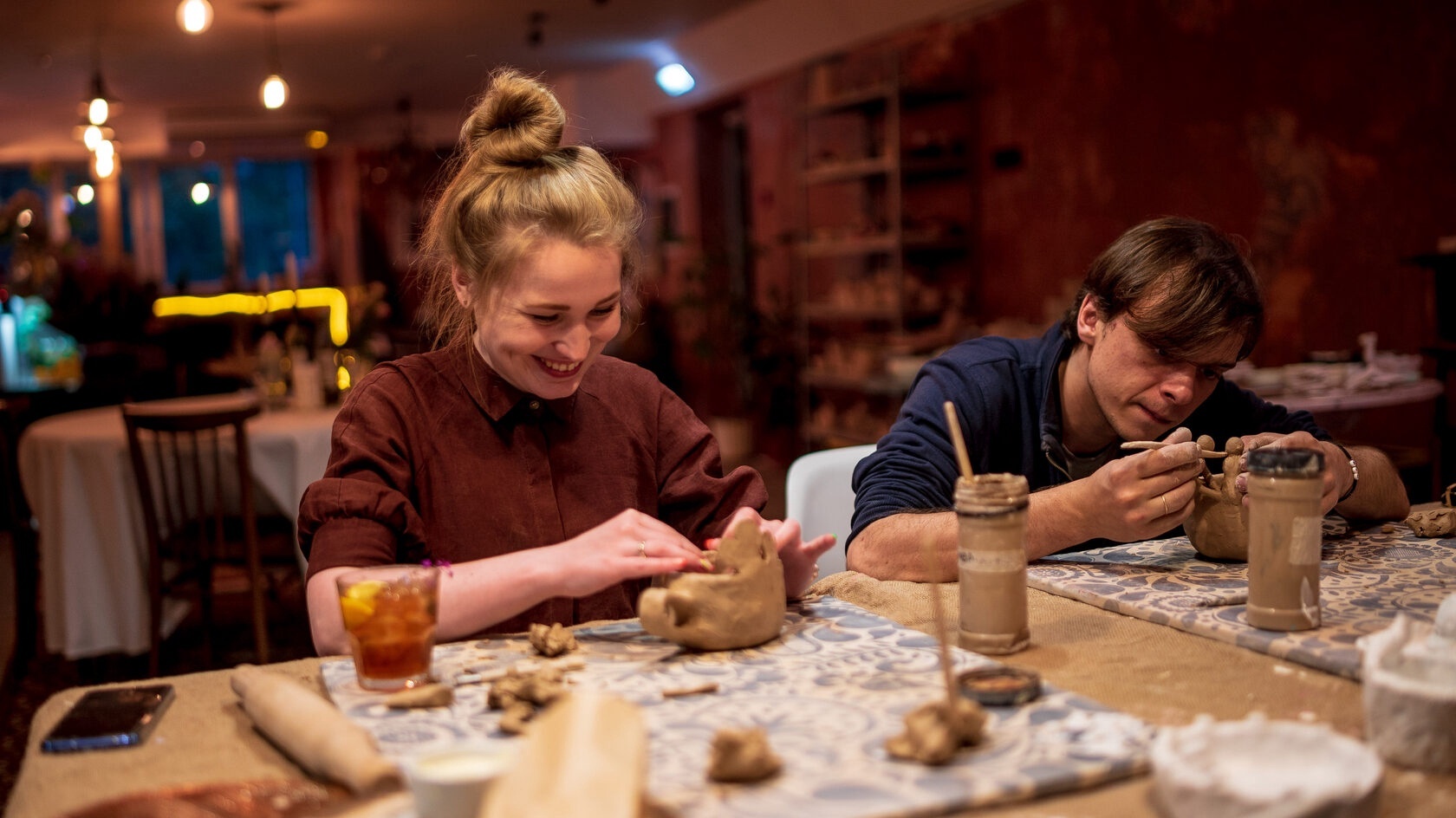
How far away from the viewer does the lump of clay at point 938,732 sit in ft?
2.92

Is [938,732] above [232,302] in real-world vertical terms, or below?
below

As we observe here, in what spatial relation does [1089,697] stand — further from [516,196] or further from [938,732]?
[516,196]

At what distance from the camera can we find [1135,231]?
1.79 m

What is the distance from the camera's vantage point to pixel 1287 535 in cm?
123

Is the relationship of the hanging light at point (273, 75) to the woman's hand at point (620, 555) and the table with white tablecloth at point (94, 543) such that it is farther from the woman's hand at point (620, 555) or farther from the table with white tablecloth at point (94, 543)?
the woman's hand at point (620, 555)

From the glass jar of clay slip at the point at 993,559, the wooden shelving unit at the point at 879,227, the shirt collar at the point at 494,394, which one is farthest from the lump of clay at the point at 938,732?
the wooden shelving unit at the point at 879,227

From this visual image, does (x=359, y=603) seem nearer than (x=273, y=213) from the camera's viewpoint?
Yes

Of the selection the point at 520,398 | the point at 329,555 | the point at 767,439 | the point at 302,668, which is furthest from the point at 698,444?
the point at 767,439

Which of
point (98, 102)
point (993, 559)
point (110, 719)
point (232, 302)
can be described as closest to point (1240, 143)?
point (993, 559)

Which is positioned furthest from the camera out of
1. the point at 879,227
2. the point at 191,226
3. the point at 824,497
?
the point at 191,226

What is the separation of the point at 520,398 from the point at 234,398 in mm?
3938

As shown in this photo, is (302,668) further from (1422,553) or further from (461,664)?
(1422,553)

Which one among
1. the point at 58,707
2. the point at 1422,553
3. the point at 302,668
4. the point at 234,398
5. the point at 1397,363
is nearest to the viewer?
the point at 58,707

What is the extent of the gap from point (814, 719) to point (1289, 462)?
0.57 metres
